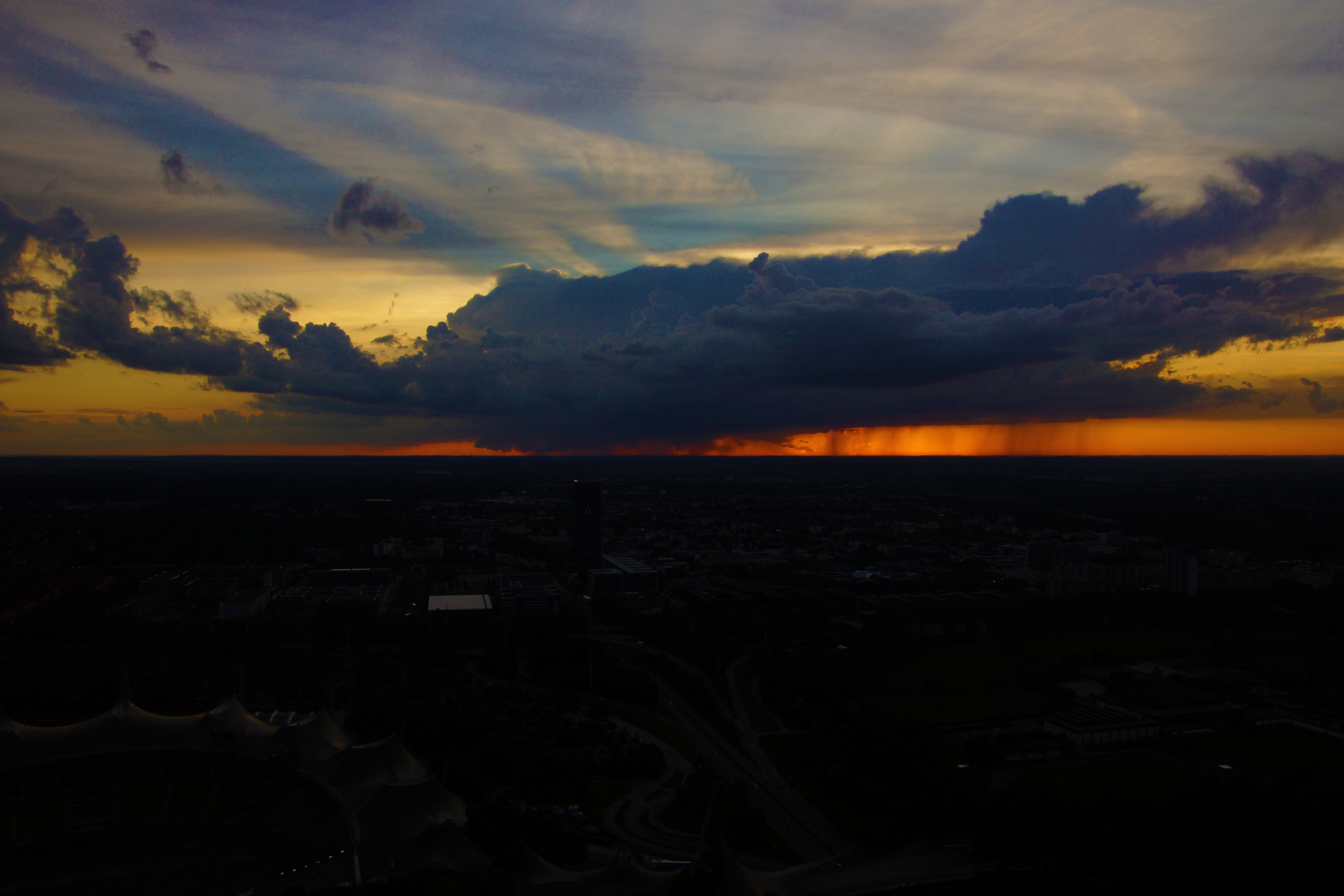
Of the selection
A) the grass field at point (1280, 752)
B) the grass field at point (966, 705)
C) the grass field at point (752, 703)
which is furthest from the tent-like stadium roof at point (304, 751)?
the grass field at point (1280, 752)

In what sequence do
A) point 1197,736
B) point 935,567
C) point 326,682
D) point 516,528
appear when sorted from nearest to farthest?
point 1197,736 < point 326,682 < point 935,567 < point 516,528

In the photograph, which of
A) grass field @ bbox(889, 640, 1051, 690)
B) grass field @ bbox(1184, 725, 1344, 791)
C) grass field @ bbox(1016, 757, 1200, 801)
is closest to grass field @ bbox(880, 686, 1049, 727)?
grass field @ bbox(889, 640, 1051, 690)

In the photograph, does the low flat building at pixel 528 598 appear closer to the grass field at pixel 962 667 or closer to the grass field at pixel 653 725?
the grass field at pixel 653 725

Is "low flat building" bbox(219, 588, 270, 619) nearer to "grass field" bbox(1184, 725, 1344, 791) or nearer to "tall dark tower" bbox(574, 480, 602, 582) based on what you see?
"tall dark tower" bbox(574, 480, 602, 582)

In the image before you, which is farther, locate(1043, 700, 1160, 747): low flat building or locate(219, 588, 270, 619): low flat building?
locate(219, 588, 270, 619): low flat building

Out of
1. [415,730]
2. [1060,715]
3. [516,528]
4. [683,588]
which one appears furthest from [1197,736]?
[516,528]

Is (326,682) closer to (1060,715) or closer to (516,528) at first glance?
(1060,715)
